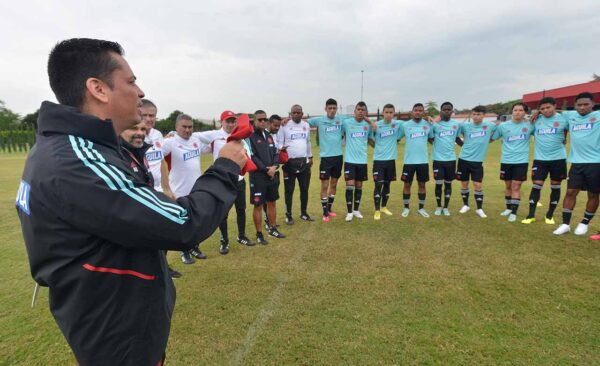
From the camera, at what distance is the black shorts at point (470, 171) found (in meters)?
7.65

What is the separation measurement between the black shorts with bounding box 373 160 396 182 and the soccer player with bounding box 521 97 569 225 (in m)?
2.84

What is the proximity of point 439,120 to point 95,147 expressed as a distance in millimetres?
7943

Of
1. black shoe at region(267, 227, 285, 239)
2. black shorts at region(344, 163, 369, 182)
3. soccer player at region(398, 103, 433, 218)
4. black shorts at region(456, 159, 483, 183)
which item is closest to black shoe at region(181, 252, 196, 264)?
black shoe at region(267, 227, 285, 239)

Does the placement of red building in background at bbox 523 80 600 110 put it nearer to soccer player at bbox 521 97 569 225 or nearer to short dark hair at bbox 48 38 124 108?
soccer player at bbox 521 97 569 225

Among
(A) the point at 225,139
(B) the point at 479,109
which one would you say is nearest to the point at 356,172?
(B) the point at 479,109

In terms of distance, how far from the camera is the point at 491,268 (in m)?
4.58

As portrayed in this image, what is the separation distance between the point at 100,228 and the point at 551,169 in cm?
838

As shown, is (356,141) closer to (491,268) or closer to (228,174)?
(491,268)

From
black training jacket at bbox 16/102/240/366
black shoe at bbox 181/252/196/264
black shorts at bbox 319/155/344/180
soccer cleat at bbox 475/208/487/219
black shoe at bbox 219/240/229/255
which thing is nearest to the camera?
black training jacket at bbox 16/102/240/366

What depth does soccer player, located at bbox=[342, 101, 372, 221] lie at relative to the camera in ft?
24.9

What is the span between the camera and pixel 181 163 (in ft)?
17.2

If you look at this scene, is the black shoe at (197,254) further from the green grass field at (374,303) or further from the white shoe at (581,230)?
the white shoe at (581,230)

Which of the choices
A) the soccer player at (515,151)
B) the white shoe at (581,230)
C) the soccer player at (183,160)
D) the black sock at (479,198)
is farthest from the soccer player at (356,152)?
the white shoe at (581,230)

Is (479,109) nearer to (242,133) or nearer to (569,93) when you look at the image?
(242,133)
